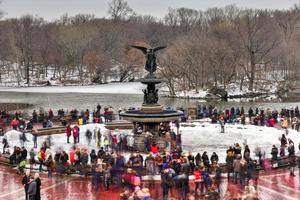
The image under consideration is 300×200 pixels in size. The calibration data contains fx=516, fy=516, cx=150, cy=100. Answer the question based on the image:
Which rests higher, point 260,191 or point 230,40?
point 230,40

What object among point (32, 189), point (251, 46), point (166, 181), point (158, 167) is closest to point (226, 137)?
point (158, 167)

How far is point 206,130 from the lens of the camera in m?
34.2

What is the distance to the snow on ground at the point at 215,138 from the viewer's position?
91.2ft

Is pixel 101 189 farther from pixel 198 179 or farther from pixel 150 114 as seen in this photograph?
pixel 150 114

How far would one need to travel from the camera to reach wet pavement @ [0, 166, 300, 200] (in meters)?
19.1

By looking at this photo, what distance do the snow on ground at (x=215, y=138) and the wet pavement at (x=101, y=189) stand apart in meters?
3.57

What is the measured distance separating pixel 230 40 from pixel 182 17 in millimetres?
76529

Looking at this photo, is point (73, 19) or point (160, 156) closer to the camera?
point (160, 156)

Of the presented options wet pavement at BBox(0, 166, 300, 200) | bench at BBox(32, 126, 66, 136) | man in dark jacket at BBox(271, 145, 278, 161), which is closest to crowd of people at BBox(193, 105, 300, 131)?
man in dark jacket at BBox(271, 145, 278, 161)

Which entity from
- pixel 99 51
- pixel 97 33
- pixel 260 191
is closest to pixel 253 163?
pixel 260 191

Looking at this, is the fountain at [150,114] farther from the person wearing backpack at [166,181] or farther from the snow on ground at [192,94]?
the snow on ground at [192,94]

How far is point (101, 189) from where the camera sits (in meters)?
20.2

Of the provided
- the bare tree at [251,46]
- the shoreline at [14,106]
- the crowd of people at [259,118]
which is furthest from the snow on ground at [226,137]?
the bare tree at [251,46]

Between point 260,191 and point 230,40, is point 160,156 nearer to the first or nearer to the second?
point 260,191
